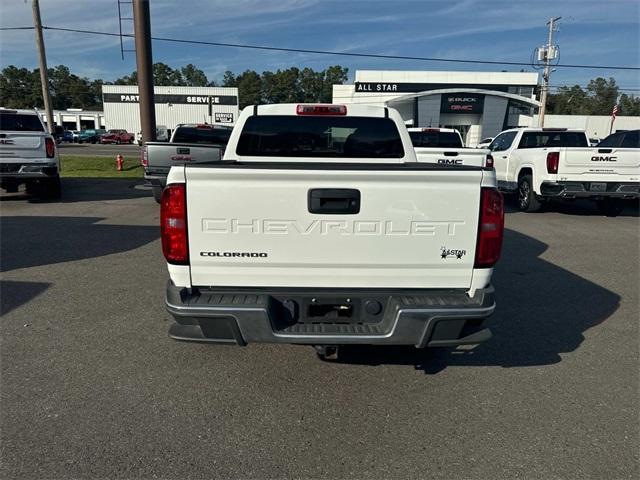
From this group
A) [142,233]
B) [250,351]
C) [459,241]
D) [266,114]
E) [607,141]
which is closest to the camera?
[459,241]

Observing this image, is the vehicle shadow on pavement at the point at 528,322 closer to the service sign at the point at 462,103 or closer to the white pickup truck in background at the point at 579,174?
the white pickup truck in background at the point at 579,174

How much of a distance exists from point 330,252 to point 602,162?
28.7 ft

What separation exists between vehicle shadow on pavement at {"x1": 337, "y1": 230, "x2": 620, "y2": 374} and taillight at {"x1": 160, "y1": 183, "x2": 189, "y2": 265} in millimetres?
1614

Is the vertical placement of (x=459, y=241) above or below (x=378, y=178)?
below

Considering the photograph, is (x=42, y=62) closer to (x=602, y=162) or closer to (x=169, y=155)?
(x=169, y=155)

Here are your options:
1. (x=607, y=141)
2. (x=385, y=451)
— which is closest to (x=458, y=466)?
(x=385, y=451)

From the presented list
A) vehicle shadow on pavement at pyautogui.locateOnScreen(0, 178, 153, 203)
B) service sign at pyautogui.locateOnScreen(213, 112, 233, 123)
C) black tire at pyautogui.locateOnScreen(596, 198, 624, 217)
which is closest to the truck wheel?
black tire at pyautogui.locateOnScreen(596, 198, 624, 217)

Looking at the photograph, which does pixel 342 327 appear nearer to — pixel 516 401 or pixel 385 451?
pixel 385 451

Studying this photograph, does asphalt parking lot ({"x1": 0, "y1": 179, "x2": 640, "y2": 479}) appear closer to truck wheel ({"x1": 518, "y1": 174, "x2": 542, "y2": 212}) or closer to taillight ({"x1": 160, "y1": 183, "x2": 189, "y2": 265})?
taillight ({"x1": 160, "y1": 183, "x2": 189, "y2": 265})

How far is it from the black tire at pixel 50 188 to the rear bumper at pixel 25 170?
0.48 metres

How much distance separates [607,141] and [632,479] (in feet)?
38.0

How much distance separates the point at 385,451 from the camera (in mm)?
2516

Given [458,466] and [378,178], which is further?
[378,178]

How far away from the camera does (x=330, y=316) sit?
2.76m
